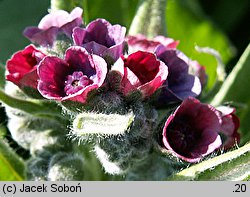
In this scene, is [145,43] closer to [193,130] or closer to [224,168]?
[193,130]

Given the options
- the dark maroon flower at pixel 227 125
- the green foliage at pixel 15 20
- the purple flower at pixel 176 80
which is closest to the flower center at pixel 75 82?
the purple flower at pixel 176 80

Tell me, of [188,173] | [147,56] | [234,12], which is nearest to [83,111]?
[147,56]

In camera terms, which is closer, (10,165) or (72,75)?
(72,75)

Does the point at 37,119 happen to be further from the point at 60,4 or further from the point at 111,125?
the point at 111,125

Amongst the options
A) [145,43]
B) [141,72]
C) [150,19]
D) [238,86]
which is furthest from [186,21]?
[141,72]

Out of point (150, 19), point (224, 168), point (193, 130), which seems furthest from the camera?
point (150, 19)

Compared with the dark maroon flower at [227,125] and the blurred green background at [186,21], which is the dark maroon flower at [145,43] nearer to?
the dark maroon flower at [227,125]

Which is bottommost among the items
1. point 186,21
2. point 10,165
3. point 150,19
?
point 10,165
